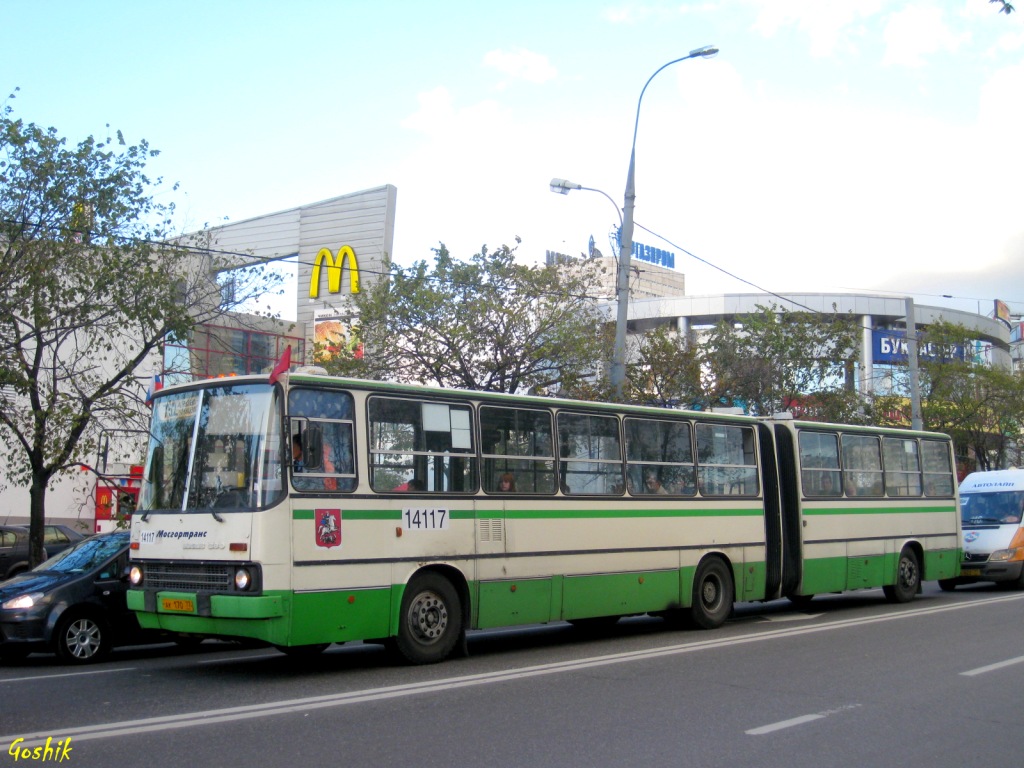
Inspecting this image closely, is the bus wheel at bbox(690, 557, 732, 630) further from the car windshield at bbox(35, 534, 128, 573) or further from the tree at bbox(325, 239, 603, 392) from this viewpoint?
the tree at bbox(325, 239, 603, 392)

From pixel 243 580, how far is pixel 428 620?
220 cm

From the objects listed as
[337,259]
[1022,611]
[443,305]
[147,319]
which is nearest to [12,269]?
[147,319]

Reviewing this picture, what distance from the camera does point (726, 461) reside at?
605 inches

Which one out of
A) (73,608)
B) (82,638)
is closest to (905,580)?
(82,638)

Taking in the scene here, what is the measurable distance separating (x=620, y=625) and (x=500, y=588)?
4.68 metres

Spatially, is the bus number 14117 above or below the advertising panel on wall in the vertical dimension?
below

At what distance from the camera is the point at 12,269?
15.4 m

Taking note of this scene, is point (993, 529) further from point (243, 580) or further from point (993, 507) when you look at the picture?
point (243, 580)

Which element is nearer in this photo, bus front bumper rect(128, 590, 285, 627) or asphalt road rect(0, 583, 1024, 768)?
asphalt road rect(0, 583, 1024, 768)

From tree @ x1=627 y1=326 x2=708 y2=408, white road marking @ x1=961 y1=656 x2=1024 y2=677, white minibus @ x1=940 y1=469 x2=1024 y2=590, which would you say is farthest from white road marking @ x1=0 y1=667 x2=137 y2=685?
tree @ x1=627 y1=326 x2=708 y2=408

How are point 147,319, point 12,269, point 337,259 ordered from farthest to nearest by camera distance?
point 337,259
point 147,319
point 12,269

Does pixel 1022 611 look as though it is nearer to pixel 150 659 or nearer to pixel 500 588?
pixel 500 588

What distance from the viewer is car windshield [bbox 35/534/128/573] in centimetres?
1248

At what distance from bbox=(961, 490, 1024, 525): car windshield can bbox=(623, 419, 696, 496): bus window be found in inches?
405
